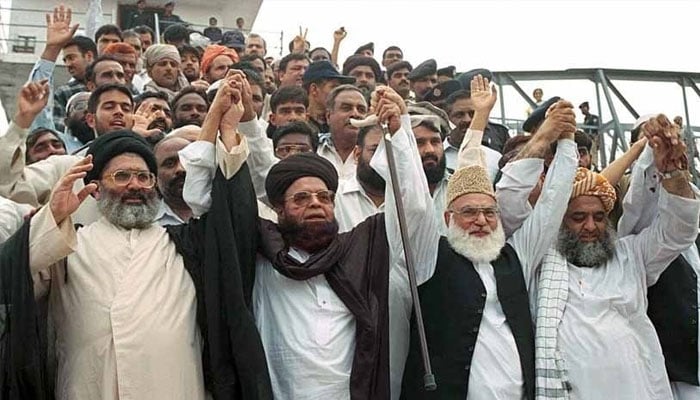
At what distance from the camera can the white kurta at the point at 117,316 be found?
3279 mm

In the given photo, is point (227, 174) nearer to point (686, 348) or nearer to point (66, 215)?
point (66, 215)

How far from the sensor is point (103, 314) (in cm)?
336

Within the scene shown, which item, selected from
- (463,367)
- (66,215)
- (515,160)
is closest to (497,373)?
(463,367)

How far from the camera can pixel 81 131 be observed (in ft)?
18.5

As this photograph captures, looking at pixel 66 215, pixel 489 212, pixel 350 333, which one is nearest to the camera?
pixel 66 215

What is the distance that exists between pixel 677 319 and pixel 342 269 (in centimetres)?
175

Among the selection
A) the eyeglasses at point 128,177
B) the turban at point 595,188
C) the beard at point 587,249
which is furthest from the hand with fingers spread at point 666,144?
the eyeglasses at point 128,177

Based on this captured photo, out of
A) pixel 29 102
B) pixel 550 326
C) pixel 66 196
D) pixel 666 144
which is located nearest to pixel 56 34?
pixel 29 102

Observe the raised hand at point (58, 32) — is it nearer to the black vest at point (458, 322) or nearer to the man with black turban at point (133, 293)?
the man with black turban at point (133, 293)

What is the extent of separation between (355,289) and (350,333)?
19 cm

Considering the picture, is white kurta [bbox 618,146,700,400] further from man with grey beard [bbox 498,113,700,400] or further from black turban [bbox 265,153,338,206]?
black turban [bbox 265,153,338,206]

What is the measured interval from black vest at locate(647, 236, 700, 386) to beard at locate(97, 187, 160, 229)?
2500 millimetres

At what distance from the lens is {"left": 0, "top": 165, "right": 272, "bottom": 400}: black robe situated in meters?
3.23

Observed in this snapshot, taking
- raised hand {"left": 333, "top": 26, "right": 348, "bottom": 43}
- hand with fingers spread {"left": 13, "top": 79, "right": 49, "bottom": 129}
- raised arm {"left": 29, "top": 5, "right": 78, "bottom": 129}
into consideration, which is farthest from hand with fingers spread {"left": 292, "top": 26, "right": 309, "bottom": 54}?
hand with fingers spread {"left": 13, "top": 79, "right": 49, "bottom": 129}
